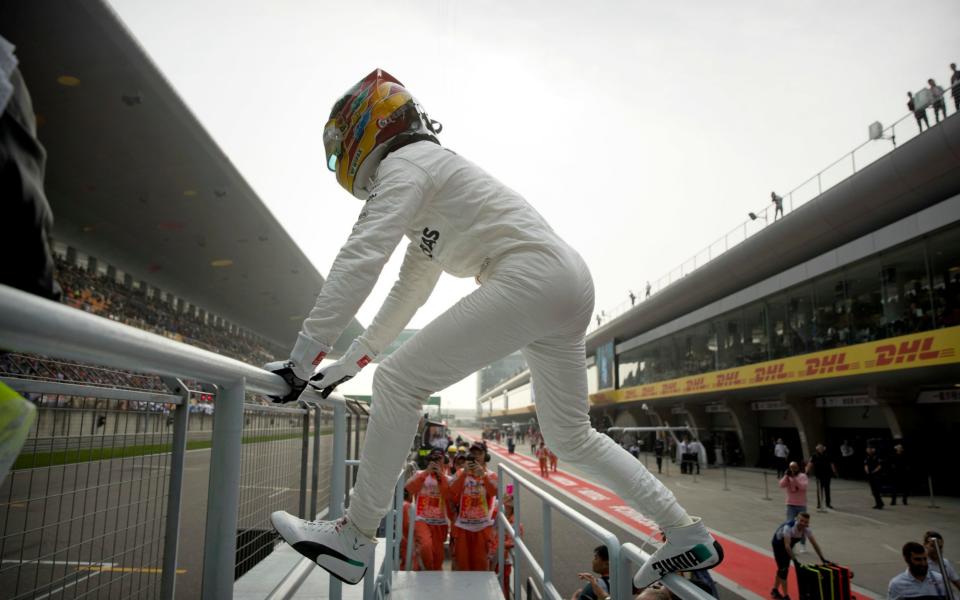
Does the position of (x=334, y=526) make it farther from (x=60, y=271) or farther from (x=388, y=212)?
(x=60, y=271)

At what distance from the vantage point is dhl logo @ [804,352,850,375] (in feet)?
50.1

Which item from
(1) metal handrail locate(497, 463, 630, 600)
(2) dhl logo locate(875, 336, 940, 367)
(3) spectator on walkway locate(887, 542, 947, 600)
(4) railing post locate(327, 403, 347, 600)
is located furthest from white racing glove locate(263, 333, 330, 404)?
(2) dhl logo locate(875, 336, 940, 367)

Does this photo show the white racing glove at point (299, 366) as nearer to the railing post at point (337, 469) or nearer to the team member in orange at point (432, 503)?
the railing post at point (337, 469)

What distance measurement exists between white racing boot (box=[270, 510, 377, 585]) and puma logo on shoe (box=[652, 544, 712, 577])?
0.96m

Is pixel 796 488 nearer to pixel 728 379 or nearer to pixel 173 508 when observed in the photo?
pixel 173 508

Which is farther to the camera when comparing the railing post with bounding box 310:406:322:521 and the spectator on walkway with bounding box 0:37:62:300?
the railing post with bounding box 310:406:322:521

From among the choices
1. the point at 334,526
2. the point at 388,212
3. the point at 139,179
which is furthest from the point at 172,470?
the point at 139,179

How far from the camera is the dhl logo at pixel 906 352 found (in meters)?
12.4

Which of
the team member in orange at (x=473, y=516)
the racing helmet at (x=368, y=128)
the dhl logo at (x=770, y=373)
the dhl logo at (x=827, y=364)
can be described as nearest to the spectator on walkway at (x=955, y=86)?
the dhl logo at (x=827, y=364)

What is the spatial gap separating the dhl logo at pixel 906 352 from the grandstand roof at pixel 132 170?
665 inches

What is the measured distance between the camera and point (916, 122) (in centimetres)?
1293

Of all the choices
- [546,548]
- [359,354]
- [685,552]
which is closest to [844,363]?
[546,548]

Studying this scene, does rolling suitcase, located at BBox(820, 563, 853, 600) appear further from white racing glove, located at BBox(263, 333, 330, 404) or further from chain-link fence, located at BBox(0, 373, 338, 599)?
chain-link fence, located at BBox(0, 373, 338, 599)

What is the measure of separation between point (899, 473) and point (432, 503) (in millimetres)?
13490
